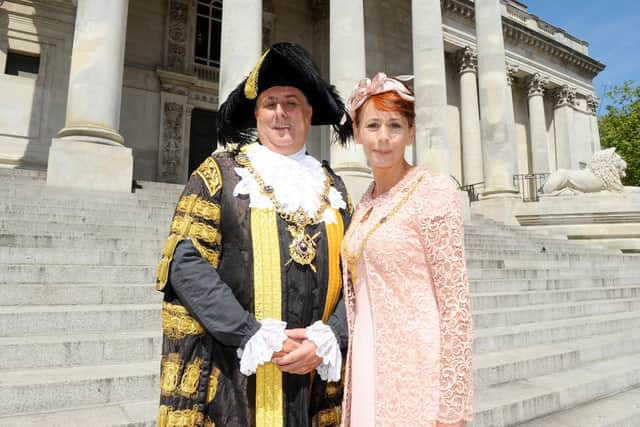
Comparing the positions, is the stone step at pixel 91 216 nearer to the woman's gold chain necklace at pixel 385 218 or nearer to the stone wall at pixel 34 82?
the woman's gold chain necklace at pixel 385 218

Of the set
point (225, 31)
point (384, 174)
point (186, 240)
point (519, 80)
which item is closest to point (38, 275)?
point (186, 240)

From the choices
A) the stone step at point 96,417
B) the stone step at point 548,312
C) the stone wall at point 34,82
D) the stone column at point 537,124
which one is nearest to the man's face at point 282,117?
the stone step at point 96,417

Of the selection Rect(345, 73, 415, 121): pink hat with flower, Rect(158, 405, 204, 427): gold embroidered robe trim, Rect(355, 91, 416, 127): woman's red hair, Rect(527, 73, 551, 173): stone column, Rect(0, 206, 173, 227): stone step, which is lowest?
Rect(158, 405, 204, 427): gold embroidered robe trim

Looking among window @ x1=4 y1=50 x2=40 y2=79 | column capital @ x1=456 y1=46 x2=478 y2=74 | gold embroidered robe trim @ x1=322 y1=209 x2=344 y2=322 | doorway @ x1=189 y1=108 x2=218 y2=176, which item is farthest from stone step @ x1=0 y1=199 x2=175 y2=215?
column capital @ x1=456 y1=46 x2=478 y2=74

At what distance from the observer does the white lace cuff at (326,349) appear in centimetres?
174

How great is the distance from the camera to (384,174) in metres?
1.90

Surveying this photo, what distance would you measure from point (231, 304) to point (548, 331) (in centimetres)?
550

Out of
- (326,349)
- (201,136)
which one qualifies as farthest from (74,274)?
(201,136)

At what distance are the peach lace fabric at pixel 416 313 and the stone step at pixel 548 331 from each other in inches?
146

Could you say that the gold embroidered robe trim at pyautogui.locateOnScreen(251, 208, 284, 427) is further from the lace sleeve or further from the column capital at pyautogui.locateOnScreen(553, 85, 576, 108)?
the column capital at pyautogui.locateOnScreen(553, 85, 576, 108)

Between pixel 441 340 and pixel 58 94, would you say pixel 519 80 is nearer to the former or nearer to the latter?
pixel 58 94

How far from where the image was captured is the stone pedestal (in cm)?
891

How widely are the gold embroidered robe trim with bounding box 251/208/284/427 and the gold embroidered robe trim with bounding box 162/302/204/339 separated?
26 centimetres

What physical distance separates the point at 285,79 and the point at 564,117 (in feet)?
101
